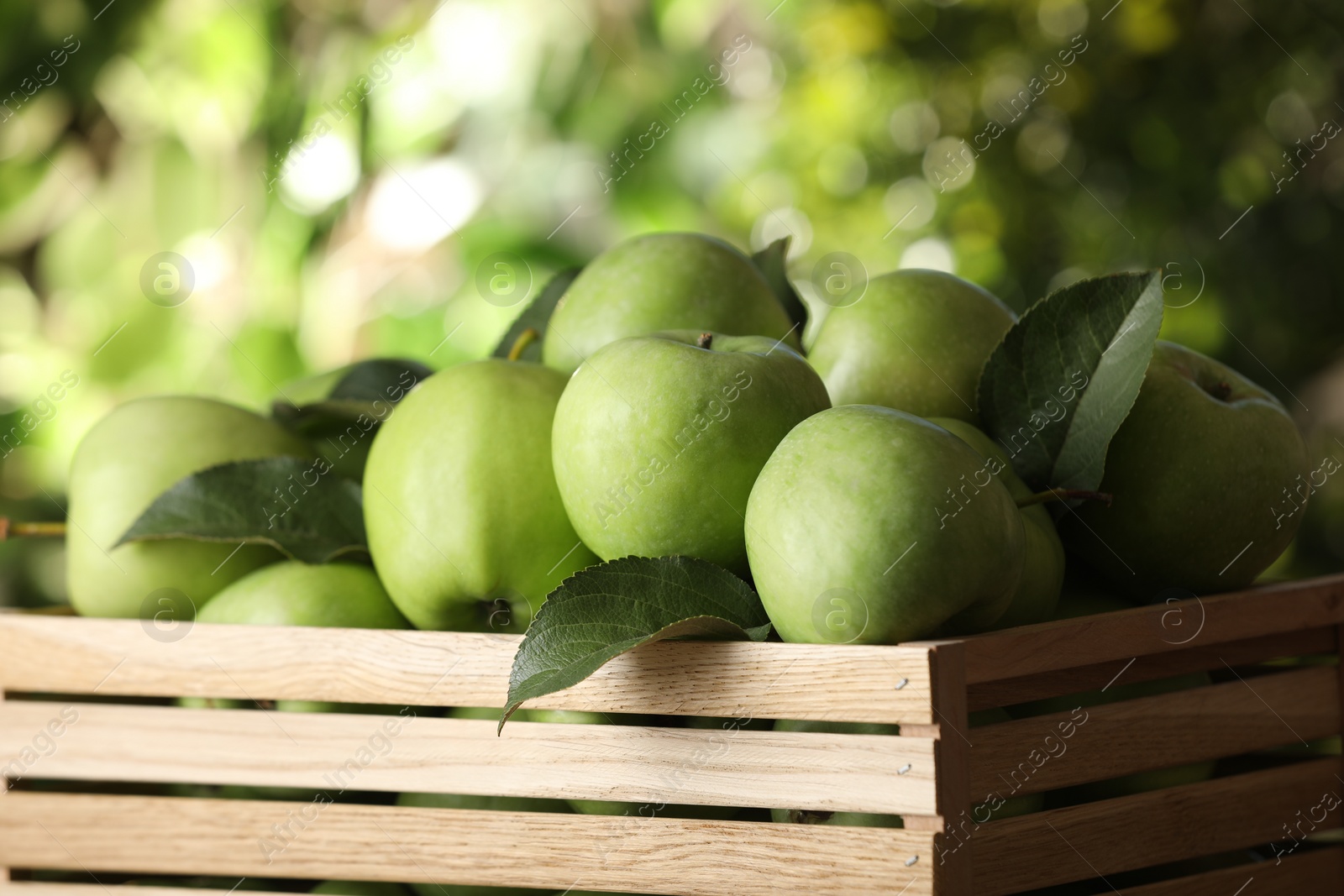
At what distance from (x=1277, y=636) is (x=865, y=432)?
37 centimetres

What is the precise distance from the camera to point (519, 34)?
7.37 ft

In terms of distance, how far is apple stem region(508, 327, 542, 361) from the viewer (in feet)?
2.94

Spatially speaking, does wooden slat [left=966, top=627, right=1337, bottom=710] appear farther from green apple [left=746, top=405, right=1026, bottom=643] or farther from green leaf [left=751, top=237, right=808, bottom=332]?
green leaf [left=751, top=237, right=808, bottom=332]

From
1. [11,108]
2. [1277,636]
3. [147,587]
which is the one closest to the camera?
[1277,636]

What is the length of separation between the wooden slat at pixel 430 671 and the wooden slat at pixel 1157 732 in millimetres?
81

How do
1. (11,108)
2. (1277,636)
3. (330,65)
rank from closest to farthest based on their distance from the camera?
(1277,636)
(11,108)
(330,65)

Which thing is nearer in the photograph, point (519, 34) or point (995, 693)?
point (995, 693)

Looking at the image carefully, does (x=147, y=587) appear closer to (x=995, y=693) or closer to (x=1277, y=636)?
(x=995, y=693)

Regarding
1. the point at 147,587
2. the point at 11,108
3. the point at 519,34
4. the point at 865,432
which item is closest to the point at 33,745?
the point at 147,587

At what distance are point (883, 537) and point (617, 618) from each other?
0.15m

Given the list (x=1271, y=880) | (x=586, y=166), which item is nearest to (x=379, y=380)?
(x=1271, y=880)

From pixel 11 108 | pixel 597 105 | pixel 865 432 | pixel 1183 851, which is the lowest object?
pixel 1183 851

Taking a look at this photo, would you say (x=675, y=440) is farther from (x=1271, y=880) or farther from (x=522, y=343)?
(x=1271, y=880)

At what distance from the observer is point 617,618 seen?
23.3 inches
